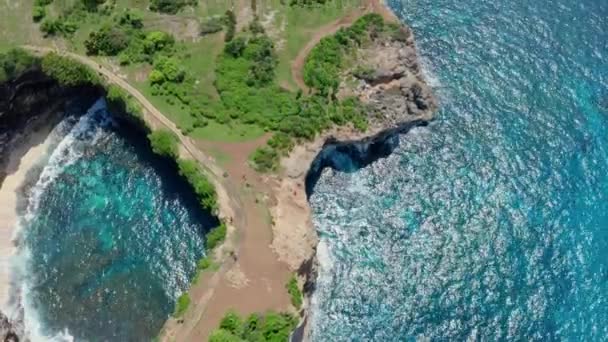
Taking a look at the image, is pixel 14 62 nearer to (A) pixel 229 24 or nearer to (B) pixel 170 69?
(B) pixel 170 69

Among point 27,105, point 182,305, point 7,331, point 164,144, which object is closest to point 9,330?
point 7,331

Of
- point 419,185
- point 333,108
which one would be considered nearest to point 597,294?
point 419,185

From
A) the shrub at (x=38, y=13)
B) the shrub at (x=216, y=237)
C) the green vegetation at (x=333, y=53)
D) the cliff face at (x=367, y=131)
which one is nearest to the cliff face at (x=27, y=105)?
the shrub at (x=38, y=13)

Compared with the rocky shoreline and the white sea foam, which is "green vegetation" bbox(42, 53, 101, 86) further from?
the rocky shoreline

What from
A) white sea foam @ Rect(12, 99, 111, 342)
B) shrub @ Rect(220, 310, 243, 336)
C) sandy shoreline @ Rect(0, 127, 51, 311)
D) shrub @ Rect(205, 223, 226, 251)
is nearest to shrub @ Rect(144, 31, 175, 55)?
white sea foam @ Rect(12, 99, 111, 342)

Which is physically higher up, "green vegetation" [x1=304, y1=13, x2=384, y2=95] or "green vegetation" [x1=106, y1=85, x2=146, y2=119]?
"green vegetation" [x1=304, y1=13, x2=384, y2=95]

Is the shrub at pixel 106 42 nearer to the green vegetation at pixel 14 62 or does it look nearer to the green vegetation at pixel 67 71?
the green vegetation at pixel 67 71
